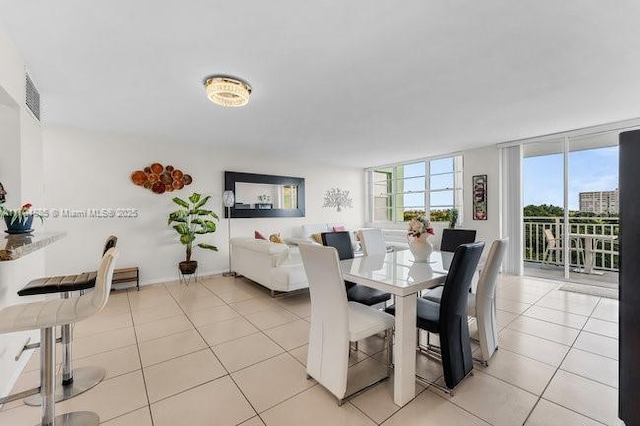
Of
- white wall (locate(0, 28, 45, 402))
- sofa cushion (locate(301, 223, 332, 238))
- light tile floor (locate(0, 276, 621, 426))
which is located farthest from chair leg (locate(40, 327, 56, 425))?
sofa cushion (locate(301, 223, 332, 238))

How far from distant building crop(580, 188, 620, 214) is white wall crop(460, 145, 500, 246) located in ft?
4.43

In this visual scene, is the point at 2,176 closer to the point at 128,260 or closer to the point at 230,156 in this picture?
the point at 128,260

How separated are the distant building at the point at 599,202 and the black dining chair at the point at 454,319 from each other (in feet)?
15.3

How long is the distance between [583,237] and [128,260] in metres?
8.08

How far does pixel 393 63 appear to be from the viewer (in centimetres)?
237

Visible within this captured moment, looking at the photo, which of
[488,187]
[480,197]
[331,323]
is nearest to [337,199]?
[480,197]

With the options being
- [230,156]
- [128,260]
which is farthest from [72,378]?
[230,156]

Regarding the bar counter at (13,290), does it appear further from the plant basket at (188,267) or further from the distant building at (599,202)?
the distant building at (599,202)

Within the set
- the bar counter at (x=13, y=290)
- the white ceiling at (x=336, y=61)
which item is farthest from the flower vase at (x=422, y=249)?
the bar counter at (x=13, y=290)

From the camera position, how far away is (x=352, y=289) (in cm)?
263

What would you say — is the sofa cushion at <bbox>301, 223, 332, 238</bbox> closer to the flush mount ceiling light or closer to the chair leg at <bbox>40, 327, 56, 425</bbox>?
the flush mount ceiling light

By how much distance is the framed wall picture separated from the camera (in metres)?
5.37

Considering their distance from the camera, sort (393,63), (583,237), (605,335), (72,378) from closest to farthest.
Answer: (72,378) → (393,63) → (605,335) → (583,237)

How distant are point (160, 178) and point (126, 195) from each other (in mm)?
567
